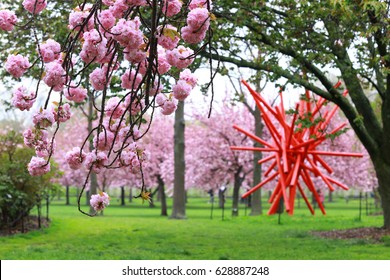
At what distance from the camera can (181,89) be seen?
3.18 metres

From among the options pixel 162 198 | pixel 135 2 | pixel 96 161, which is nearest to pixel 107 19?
pixel 135 2

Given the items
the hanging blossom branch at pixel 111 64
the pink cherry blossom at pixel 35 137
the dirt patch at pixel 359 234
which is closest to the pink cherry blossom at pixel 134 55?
the hanging blossom branch at pixel 111 64

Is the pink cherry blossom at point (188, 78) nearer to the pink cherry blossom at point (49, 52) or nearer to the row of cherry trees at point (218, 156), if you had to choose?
the pink cherry blossom at point (49, 52)

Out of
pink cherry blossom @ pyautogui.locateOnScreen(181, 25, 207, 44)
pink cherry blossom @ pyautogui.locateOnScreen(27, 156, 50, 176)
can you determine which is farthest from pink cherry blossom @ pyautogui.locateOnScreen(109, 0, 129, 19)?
pink cherry blossom @ pyautogui.locateOnScreen(27, 156, 50, 176)

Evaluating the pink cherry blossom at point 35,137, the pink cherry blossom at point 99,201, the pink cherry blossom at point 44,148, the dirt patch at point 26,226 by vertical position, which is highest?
the pink cherry blossom at point 35,137

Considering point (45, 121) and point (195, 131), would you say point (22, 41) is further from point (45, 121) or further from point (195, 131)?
point (195, 131)

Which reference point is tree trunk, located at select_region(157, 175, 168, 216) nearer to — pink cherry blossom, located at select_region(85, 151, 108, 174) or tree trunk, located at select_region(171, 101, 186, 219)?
tree trunk, located at select_region(171, 101, 186, 219)

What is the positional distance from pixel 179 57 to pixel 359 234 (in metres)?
11.7

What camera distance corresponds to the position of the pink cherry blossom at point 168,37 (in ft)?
9.60

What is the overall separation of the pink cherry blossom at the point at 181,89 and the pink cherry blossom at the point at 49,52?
639 mm

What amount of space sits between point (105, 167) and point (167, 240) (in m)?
10.4

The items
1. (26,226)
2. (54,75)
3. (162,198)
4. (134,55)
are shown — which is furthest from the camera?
(162,198)

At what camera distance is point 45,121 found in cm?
310

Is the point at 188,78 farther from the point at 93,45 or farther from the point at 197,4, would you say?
the point at 93,45
